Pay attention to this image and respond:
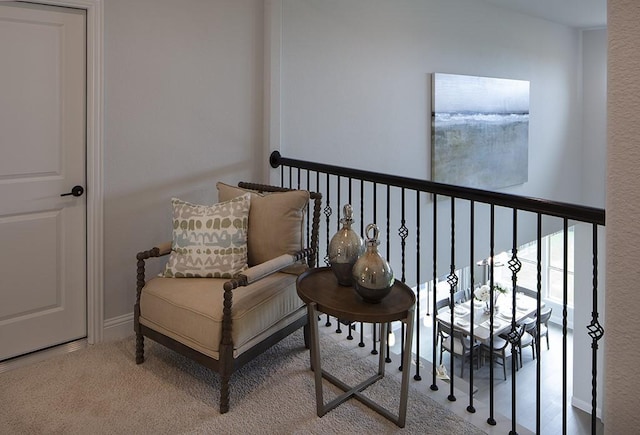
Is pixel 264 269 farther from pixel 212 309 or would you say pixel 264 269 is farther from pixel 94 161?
pixel 94 161

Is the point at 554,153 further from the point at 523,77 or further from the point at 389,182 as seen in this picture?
the point at 389,182

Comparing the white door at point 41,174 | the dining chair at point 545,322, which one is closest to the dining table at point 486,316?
the dining chair at point 545,322

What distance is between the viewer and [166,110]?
2.92 m

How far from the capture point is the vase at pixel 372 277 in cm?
191

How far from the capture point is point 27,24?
2438 mm

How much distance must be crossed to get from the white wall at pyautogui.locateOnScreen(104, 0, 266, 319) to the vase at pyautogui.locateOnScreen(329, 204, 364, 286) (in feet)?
4.36

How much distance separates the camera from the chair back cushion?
251 centimetres

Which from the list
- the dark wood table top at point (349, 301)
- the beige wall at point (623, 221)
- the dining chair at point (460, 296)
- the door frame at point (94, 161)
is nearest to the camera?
the beige wall at point (623, 221)

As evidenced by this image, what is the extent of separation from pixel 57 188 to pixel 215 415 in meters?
1.50

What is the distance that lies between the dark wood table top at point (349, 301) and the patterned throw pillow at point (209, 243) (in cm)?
43

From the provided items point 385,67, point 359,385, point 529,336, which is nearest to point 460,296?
point 529,336

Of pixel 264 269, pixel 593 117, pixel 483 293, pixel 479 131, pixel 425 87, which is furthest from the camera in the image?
pixel 483 293

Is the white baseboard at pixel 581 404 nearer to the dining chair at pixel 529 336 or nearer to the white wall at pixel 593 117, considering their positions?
the dining chair at pixel 529 336

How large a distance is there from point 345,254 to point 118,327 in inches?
62.4
